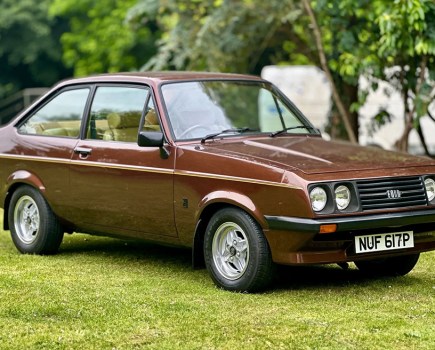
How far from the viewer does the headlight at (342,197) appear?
289 inches

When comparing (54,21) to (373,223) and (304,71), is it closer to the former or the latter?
(304,71)

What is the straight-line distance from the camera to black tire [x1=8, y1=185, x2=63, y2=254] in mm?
9352

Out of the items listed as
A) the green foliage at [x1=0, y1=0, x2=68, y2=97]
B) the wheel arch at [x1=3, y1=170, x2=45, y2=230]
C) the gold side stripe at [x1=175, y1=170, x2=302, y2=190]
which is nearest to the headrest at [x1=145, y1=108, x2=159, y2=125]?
the gold side stripe at [x1=175, y1=170, x2=302, y2=190]

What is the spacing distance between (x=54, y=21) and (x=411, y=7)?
43143mm

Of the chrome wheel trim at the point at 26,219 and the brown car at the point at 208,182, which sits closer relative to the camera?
the brown car at the point at 208,182

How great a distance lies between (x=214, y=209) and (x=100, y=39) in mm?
43053

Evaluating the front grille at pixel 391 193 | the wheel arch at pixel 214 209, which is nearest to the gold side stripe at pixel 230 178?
the wheel arch at pixel 214 209

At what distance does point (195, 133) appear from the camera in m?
8.34

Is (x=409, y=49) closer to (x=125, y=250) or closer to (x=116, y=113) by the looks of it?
(x=125, y=250)

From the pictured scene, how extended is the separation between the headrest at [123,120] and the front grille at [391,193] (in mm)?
2114

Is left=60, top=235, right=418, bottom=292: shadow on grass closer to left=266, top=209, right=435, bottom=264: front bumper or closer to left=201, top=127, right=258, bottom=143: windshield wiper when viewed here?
left=266, top=209, right=435, bottom=264: front bumper

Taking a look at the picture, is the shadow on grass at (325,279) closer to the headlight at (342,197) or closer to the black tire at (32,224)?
the headlight at (342,197)

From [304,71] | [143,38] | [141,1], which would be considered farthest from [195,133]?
[143,38]

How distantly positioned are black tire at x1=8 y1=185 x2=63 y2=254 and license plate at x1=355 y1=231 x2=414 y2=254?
3.07m
